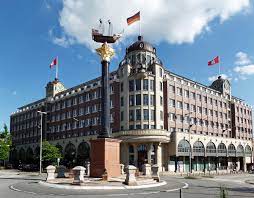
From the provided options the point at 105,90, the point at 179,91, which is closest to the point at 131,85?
the point at 179,91

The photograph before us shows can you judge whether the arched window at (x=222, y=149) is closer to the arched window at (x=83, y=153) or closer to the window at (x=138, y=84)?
the window at (x=138, y=84)

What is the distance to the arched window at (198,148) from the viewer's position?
245ft

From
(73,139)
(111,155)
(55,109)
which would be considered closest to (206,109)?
(73,139)

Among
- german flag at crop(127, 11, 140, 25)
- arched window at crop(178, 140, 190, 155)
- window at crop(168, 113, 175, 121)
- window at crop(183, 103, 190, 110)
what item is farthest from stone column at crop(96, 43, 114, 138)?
window at crop(183, 103, 190, 110)

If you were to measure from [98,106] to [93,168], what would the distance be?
146 ft

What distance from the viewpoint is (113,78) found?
76.8m

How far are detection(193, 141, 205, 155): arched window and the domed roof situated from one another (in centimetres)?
2302

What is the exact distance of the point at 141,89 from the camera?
227 ft

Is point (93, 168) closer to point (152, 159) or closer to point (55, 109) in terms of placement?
point (152, 159)

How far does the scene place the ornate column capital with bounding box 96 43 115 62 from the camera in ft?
129

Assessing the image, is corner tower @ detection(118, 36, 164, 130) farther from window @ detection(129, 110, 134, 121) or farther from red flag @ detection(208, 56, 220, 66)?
red flag @ detection(208, 56, 220, 66)

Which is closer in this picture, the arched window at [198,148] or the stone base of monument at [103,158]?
the stone base of monument at [103,158]

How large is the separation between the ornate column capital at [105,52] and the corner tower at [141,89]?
97.0ft

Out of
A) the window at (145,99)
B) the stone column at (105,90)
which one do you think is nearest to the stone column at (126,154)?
the window at (145,99)
